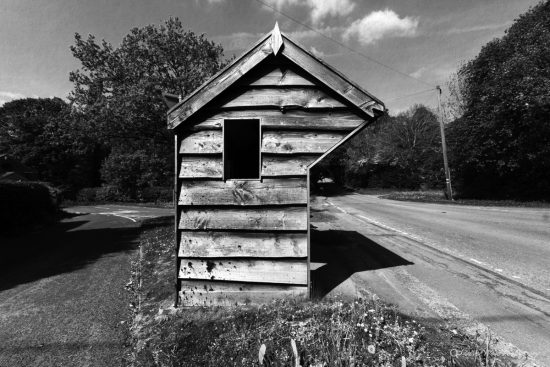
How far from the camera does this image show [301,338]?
3352mm

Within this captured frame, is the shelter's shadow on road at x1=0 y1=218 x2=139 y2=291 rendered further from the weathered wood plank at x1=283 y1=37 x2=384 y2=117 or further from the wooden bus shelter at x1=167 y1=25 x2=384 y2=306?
the weathered wood plank at x1=283 y1=37 x2=384 y2=117

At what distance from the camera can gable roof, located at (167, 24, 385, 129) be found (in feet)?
14.6

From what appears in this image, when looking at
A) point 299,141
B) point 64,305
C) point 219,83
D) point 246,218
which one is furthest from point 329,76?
point 64,305

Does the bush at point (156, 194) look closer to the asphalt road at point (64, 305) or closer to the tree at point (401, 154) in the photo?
the tree at point (401, 154)

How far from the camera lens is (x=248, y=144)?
8.94 meters

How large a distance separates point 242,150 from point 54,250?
726 cm

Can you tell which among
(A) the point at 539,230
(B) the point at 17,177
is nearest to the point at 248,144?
(A) the point at 539,230

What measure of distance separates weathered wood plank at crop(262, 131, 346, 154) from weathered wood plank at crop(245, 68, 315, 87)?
76 centimetres

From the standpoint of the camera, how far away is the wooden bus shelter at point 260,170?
4.50m

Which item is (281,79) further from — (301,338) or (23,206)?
(23,206)

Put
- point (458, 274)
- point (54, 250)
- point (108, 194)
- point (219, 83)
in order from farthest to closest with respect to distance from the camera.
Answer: point (108, 194) → point (54, 250) → point (458, 274) → point (219, 83)

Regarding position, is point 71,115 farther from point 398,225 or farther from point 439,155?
point 439,155

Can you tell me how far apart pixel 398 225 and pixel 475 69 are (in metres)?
21.3

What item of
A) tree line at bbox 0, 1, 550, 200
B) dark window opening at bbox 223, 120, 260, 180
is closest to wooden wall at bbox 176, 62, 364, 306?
dark window opening at bbox 223, 120, 260, 180
